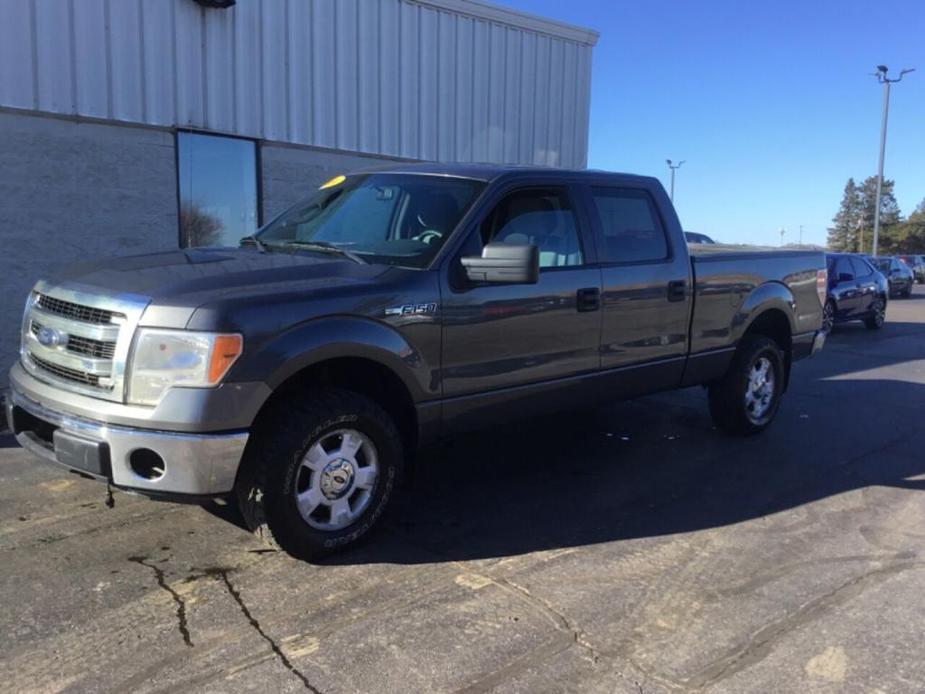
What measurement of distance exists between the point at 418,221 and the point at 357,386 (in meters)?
1.02

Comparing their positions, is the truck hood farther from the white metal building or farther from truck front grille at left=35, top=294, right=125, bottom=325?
the white metal building

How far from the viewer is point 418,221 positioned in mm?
4387

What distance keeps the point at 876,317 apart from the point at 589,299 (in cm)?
1337

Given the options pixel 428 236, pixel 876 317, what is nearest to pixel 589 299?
pixel 428 236

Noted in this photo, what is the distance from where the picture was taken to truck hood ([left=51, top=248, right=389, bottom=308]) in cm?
338

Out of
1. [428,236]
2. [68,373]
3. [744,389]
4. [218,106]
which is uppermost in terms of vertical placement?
[218,106]

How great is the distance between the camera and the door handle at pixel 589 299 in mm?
4715

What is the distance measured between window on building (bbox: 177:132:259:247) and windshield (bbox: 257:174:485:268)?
5.04 m

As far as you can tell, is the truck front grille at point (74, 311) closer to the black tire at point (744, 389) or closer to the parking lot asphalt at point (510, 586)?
the parking lot asphalt at point (510, 586)

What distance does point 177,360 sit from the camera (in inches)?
128

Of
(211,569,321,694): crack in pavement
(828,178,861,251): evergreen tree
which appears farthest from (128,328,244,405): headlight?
(828,178,861,251): evergreen tree

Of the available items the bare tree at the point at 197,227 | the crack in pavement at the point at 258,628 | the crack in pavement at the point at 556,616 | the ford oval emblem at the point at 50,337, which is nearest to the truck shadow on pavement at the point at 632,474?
the crack in pavement at the point at 556,616

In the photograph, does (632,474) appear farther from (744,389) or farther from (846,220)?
(846,220)

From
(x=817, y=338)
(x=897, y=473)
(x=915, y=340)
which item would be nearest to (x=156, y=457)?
(x=897, y=473)
